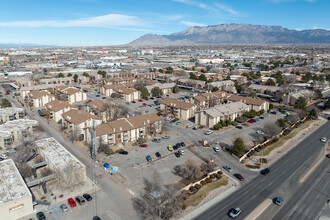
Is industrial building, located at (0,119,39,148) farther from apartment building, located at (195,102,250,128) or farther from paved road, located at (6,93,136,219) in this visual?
apartment building, located at (195,102,250,128)

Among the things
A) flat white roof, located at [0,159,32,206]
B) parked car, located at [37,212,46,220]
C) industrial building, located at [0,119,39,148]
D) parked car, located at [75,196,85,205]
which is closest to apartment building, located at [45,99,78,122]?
industrial building, located at [0,119,39,148]

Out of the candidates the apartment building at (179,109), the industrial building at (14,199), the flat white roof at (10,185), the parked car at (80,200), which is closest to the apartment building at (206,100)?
the apartment building at (179,109)

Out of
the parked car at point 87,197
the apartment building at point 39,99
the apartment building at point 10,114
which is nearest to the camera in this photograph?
the parked car at point 87,197

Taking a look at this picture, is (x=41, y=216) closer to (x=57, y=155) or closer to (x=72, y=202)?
(x=72, y=202)

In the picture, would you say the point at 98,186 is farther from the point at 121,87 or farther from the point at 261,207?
the point at 121,87

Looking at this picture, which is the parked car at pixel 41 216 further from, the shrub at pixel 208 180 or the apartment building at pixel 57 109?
the apartment building at pixel 57 109

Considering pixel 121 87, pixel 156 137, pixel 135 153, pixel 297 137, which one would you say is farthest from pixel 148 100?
pixel 297 137

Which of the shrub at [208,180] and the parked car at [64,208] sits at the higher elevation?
the shrub at [208,180]
